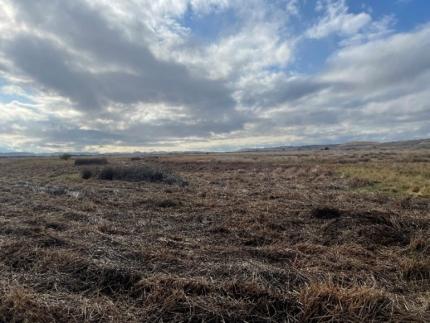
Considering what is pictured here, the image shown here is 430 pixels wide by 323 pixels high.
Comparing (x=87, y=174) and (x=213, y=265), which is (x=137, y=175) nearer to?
(x=87, y=174)

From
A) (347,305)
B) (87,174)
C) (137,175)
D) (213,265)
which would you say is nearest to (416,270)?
(347,305)

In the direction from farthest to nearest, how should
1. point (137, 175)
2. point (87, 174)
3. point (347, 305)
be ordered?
1. point (87, 174)
2. point (137, 175)
3. point (347, 305)

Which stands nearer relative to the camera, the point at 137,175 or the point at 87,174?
the point at 137,175

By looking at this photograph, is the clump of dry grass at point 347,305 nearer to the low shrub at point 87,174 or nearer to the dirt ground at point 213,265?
the dirt ground at point 213,265

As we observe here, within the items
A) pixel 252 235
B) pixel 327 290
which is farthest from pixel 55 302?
pixel 252 235

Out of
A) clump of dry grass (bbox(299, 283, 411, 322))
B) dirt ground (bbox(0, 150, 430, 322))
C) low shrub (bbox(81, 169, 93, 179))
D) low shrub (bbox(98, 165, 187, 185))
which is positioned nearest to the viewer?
clump of dry grass (bbox(299, 283, 411, 322))

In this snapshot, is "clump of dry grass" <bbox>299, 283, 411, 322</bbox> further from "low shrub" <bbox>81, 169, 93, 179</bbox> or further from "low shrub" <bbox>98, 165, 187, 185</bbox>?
"low shrub" <bbox>81, 169, 93, 179</bbox>

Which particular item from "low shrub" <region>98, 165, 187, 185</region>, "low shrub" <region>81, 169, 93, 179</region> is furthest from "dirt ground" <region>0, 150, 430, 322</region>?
"low shrub" <region>81, 169, 93, 179</region>

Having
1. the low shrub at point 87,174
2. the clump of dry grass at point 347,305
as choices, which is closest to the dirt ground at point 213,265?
the clump of dry grass at point 347,305

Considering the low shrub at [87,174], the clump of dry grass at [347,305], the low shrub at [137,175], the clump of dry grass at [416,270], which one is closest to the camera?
the clump of dry grass at [347,305]

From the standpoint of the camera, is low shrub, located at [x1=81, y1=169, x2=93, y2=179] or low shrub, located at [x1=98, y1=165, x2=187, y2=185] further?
low shrub, located at [x1=81, y1=169, x2=93, y2=179]

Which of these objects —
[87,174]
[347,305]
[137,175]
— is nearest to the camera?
[347,305]

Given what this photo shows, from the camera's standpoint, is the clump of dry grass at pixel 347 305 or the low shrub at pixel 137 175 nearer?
the clump of dry grass at pixel 347 305

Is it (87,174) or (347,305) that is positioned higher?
(347,305)
